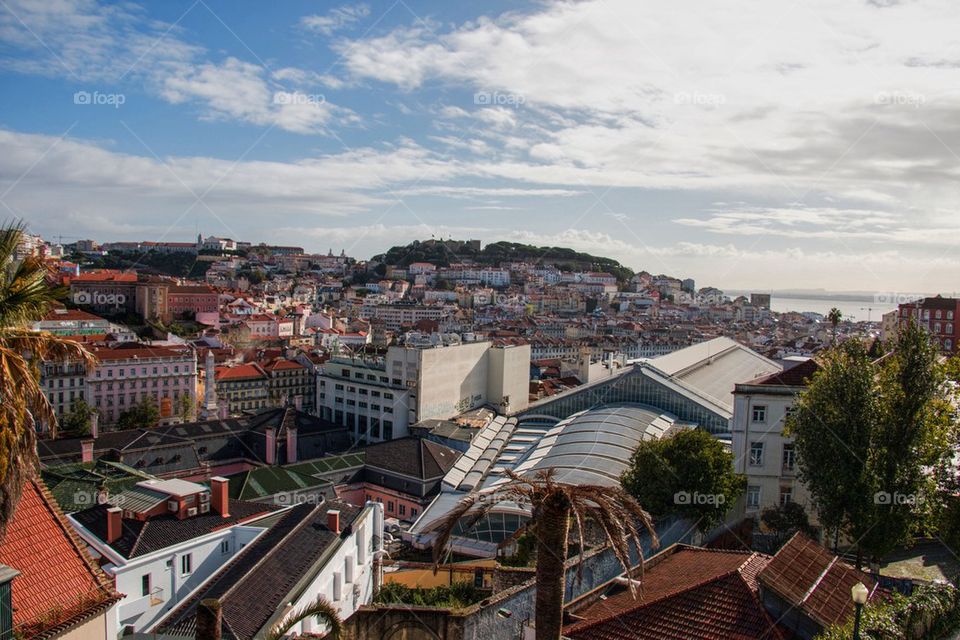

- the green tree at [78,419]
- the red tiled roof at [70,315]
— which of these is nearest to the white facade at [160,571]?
the green tree at [78,419]

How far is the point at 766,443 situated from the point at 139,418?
4324 centimetres

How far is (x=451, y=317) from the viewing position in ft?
394

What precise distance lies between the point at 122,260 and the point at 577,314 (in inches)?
3697

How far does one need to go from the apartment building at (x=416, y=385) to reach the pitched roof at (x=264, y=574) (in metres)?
23.5

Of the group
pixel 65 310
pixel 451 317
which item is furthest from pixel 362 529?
pixel 451 317

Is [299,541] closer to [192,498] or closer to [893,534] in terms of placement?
[192,498]

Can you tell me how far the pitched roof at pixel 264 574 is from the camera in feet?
44.0

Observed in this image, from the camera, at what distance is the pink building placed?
52625 millimetres

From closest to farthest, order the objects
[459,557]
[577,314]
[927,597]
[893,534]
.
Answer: [927,597] → [893,534] → [459,557] → [577,314]

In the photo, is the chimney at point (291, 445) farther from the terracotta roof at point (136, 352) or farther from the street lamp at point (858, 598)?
the street lamp at point (858, 598)

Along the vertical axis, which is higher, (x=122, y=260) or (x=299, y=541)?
(x=122, y=260)

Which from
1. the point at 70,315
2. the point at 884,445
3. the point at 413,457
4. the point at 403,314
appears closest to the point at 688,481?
the point at 884,445

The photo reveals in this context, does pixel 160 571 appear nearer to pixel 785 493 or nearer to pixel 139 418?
pixel 785 493

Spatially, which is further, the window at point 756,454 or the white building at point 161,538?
the window at point 756,454
